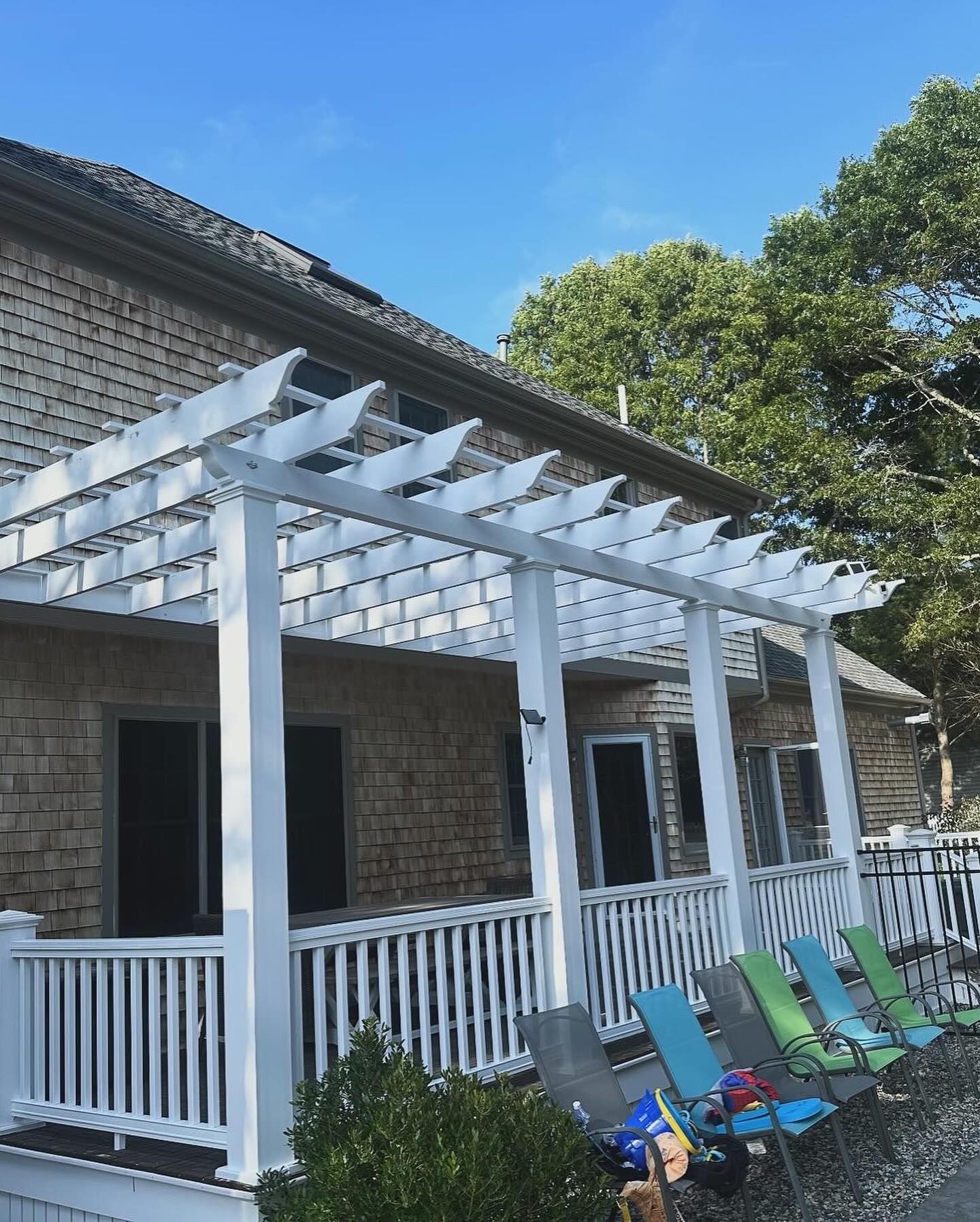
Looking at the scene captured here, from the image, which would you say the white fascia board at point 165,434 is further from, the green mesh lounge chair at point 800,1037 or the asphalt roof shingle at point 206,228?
the green mesh lounge chair at point 800,1037

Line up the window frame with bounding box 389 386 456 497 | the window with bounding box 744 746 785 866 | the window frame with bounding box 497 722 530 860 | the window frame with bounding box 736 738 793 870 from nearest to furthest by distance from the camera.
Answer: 1. the window frame with bounding box 389 386 456 497
2. the window frame with bounding box 497 722 530 860
3. the window frame with bounding box 736 738 793 870
4. the window with bounding box 744 746 785 866

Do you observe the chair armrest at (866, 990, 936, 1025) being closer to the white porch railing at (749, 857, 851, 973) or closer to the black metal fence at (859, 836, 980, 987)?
the white porch railing at (749, 857, 851, 973)

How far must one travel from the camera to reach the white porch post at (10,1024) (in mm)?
5121

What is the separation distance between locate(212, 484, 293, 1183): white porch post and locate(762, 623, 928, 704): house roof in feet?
37.7

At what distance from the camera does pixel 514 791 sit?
35.6 feet

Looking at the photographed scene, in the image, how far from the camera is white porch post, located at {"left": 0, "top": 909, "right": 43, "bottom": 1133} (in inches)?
202

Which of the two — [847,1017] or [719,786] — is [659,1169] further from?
[719,786]

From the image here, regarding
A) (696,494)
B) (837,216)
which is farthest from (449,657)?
(837,216)

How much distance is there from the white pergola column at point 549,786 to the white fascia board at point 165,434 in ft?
6.93

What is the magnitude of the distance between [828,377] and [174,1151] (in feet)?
81.3

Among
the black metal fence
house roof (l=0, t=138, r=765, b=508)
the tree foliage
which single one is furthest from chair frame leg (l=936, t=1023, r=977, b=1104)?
the tree foliage

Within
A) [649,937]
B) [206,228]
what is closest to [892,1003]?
[649,937]

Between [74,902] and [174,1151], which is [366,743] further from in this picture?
[174,1151]

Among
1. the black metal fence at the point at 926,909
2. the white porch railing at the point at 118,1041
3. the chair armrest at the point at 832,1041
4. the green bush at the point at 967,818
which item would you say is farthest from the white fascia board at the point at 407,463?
the green bush at the point at 967,818
